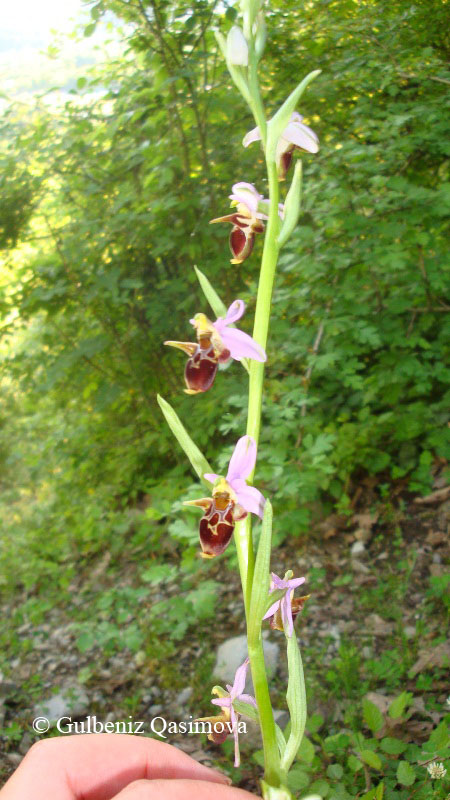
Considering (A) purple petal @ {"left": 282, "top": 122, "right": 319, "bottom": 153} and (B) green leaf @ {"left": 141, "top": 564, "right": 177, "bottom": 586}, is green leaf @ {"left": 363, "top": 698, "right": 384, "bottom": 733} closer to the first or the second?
(B) green leaf @ {"left": 141, "top": 564, "right": 177, "bottom": 586}

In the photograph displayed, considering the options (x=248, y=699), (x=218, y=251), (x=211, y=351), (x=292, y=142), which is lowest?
(x=218, y=251)

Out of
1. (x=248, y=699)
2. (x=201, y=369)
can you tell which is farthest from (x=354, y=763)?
(x=201, y=369)

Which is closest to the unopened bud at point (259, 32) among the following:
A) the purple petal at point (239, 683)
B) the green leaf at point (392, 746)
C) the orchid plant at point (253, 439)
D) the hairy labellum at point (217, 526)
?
the orchid plant at point (253, 439)

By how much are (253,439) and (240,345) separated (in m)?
0.14

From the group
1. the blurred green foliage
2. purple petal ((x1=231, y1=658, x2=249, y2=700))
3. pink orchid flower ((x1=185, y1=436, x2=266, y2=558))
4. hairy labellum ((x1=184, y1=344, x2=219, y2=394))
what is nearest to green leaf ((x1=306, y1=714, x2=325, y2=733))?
the blurred green foliage

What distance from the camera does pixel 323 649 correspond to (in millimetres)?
2279

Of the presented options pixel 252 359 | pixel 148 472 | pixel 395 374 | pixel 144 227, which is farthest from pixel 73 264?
pixel 252 359

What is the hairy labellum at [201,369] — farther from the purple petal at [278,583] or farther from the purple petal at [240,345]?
the purple petal at [278,583]

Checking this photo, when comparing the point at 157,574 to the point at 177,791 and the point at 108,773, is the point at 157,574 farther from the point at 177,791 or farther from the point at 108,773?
the point at 177,791

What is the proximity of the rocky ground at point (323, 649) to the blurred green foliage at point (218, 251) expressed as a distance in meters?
0.24

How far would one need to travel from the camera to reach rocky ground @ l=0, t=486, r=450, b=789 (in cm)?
202

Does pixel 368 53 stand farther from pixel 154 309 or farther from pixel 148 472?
pixel 148 472

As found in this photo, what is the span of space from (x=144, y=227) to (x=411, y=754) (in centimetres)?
261

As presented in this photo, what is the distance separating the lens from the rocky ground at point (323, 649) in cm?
202
